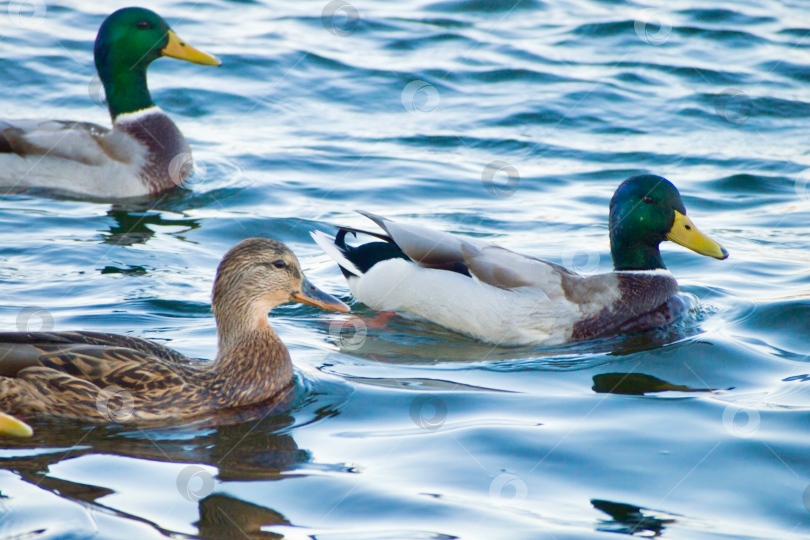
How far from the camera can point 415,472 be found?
4.41 meters

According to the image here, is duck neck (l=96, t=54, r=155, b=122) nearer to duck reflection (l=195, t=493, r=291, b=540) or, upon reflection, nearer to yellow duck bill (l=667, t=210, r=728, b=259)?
yellow duck bill (l=667, t=210, r=728, b=259)

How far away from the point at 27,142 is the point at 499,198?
4.46 metres

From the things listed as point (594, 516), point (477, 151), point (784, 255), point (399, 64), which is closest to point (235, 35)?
point (399, 64)

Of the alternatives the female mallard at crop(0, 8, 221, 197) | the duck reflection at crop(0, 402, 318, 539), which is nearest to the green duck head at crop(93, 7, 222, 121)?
the female mallard at crop(0, 8, 221, 197)

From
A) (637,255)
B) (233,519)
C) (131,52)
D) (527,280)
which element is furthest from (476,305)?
(131,52)

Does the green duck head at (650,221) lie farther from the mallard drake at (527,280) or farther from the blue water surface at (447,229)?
the blue water surface at (447,229)

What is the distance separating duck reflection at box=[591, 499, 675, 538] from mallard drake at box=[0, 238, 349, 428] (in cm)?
188

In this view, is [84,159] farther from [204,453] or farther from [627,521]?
[627,521]

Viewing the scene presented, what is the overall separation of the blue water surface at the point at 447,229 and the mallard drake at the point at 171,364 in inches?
5.5

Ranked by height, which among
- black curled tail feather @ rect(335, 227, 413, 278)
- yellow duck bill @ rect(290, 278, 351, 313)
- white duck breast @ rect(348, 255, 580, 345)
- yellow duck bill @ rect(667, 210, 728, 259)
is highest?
yellow duck bill @ rect(667, 210, 728, 259)

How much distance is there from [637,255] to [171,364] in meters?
3.65

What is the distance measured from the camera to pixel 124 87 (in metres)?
9.85

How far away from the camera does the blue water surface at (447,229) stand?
4.19 meters

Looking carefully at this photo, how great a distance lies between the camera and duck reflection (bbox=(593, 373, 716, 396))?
565cm
